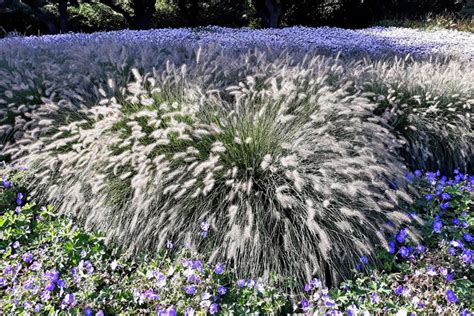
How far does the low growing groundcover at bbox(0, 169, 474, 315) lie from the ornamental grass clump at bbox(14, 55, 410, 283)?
0.10m

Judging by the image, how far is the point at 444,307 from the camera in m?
2.32

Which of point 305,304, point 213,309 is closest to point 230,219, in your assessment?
point 213,309

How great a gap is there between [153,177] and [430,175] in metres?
2.11

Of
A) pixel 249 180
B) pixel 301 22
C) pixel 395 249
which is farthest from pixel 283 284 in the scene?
pixel 301 22

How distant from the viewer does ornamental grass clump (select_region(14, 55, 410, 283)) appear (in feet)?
8.07

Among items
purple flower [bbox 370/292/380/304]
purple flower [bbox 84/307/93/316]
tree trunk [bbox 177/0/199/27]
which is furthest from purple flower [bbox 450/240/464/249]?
tree trunk [bbox 177/0/199/27]

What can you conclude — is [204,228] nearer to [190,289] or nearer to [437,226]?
[190,289]

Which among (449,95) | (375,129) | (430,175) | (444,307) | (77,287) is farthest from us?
(449,95)

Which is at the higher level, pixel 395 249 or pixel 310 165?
pixel 310 165

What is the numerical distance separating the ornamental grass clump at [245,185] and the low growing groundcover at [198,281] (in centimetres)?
10

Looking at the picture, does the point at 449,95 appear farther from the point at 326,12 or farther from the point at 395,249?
the point at 326,12

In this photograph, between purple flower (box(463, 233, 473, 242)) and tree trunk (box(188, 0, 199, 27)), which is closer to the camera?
purple flower (box(463, 233, 473, 242))

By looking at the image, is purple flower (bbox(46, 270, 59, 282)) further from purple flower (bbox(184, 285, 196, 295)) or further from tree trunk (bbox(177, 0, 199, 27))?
tree trunk (bbox(177, 0, 199, 27))

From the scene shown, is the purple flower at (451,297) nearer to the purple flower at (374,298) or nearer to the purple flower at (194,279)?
the purple flower at (374,298)
